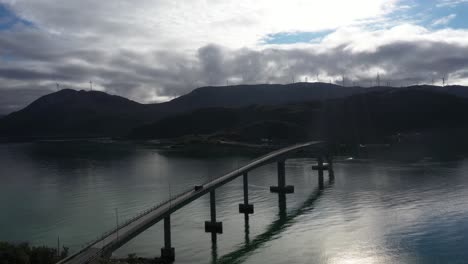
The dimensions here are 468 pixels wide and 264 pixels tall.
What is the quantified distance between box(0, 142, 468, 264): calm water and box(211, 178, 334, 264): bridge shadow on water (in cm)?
14

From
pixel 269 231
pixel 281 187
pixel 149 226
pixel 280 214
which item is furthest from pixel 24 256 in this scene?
pixel 281 187

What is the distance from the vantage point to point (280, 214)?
244 feet

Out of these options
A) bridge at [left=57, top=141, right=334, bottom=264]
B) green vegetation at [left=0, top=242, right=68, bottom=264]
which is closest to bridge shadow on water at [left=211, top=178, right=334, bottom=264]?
bridge at [left=57, top=141, right=334, bottom=264]

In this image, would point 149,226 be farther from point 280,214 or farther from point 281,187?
point 281,187

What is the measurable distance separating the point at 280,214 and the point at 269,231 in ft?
35.2

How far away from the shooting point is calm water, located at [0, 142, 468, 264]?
175 ft

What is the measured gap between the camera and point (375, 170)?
125625 millimetres

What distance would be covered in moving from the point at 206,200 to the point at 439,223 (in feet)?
136

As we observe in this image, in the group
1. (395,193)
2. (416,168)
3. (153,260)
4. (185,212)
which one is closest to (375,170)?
(416,168)

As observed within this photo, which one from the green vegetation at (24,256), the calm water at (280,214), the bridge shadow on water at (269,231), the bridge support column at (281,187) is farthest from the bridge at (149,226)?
the bridge support column at (281,187)

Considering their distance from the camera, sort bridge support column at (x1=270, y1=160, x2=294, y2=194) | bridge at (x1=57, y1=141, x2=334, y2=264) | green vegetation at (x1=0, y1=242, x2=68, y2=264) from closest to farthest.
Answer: green vegetation at (x1=0, y1=242, x2=68, y2=264) → bridge at (x1=57, y1=141, x2=334, y2=264) → bridge support column at (x1=270, y1=160, x2=294, y2=194)

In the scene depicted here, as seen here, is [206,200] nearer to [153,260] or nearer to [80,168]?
[153,260]

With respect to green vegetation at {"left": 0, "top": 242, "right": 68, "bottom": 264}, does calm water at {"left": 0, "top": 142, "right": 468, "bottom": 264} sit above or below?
below

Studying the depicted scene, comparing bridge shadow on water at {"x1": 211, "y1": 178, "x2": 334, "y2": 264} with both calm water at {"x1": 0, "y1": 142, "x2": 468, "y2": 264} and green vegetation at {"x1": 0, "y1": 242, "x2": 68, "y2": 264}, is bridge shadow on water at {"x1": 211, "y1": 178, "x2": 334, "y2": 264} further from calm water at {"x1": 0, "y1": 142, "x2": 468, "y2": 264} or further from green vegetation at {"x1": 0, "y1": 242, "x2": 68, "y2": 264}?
green vegetation at {"x1": 0, "y1": 242, "x2": 68, "y2": 264}
